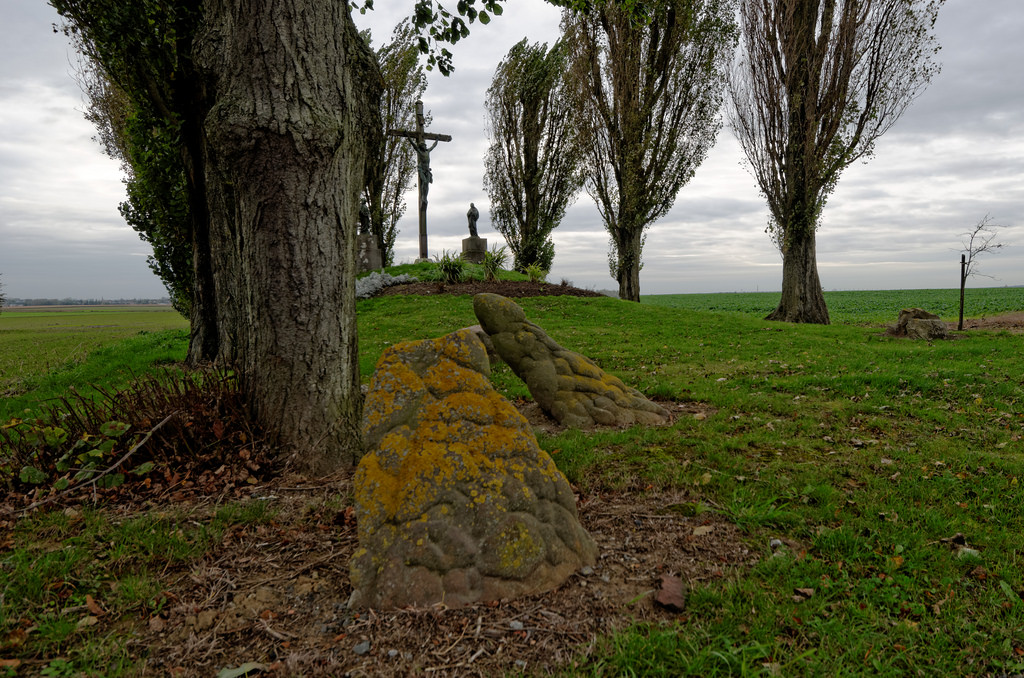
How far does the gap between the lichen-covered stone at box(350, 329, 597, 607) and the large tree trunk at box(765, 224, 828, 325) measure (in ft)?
59.5

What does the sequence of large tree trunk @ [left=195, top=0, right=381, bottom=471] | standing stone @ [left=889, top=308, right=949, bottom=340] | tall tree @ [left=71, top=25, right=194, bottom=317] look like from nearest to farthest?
large tree trunk @ [left=195, top=0, right=381, bottom=471] < tall tree @ [left=71, top=25, right=194, bottom=317] < standing stone @ [left=889, top=308, right=949, bottom=340]

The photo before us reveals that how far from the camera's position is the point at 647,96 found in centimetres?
1939

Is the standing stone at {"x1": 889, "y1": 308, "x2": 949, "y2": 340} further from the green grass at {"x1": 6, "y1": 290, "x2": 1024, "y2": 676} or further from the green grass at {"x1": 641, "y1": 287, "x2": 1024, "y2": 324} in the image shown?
the green grass at {"x1": 641, "y1": 287, "x2": 1024, "y2": 324}

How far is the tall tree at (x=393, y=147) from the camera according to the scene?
24.8 m

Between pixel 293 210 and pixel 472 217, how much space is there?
20.4 m

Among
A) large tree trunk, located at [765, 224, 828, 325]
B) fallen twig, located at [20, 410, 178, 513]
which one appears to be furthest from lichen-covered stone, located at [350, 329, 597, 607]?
large tree trunk, located at [765, 224, 828, 325]

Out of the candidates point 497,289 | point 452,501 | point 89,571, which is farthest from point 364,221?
point 452,501

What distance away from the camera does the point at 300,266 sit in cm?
417

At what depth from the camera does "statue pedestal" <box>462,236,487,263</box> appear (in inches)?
953

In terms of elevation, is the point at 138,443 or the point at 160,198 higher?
the point at 160,198

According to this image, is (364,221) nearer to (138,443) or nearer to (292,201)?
(292,201)

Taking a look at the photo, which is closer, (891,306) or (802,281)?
(802,281)

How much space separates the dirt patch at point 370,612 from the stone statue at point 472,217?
21522 millimetres

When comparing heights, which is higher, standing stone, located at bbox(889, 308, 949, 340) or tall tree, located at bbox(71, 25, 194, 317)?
tall tree, located at bbox(71, 25, 194, 317)
